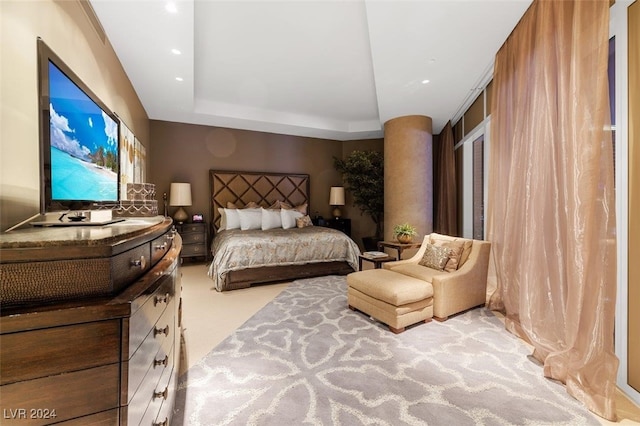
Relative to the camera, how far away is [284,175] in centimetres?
637

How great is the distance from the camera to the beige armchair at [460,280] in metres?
2.78

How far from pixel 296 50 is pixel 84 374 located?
11.7 feet

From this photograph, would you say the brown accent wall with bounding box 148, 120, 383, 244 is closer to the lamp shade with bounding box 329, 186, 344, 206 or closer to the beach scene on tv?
the lamp shade with bounding box 329, 186, 344, 206

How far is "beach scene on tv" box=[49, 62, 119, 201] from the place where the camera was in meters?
1.36

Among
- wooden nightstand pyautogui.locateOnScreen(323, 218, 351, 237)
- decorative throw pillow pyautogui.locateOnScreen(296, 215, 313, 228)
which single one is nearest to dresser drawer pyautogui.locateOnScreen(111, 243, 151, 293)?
decorative throw pillow pyautogui.locateOnScreen(296, 215, 313, 228)

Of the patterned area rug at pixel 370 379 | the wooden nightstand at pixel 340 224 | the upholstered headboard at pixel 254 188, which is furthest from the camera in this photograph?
the wooden nightstand at pixel 340 224

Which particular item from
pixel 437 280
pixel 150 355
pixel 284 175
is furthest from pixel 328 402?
pixel 284 175

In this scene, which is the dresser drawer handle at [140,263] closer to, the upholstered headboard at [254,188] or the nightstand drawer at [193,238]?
the nightstand drawer at [193,238]

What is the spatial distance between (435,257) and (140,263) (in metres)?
2.90

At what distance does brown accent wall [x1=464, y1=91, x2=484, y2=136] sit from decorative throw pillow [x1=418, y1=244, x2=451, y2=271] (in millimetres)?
2162

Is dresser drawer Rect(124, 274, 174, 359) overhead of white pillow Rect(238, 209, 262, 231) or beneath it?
beneath

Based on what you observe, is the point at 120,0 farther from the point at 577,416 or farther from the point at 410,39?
the point at 577,416

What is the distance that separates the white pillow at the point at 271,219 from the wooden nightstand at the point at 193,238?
115cm

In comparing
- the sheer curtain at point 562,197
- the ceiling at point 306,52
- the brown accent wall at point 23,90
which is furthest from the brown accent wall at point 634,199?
the brown accent wall at point 23,90
